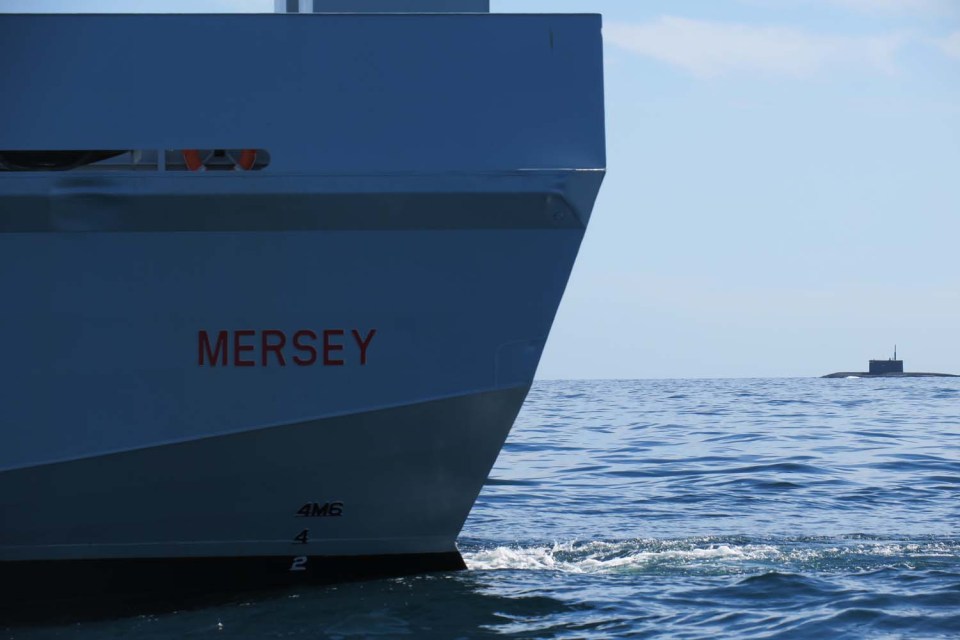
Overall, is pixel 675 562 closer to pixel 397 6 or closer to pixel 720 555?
pixel 720 555

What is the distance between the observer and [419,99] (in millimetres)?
5598

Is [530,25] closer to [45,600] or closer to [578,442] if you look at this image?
[45,600]

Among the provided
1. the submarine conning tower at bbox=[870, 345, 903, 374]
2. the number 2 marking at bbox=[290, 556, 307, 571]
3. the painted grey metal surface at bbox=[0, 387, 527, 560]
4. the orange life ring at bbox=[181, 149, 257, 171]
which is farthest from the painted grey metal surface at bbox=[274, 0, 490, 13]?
the submarine conning tower at bbox=[870, 345, 903, 374]

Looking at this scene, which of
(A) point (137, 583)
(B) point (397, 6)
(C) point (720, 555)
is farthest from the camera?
(C) point (720, 555)

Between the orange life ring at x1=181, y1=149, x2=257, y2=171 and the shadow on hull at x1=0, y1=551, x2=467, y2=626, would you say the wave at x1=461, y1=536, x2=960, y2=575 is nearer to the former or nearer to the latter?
the shadow on hull at x1=0, y1=551, x2=467, y2=626

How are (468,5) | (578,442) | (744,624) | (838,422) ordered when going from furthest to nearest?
(838,422)
(578,442)
(468,5)
(744,624)

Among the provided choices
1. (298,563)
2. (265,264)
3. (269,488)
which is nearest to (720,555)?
(298,563)

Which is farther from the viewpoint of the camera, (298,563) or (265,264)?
(298,563)

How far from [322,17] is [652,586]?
360 centimetres

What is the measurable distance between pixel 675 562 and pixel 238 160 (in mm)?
3659

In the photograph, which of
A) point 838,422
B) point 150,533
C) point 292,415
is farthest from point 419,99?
point 838,422

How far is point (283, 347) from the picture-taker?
560 cm

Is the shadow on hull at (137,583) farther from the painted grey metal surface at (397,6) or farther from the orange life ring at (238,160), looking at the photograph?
the painted grey metal surface at (397,6)

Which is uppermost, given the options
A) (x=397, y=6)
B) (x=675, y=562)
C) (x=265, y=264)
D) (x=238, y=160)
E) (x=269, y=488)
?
(x=397, y=6)
